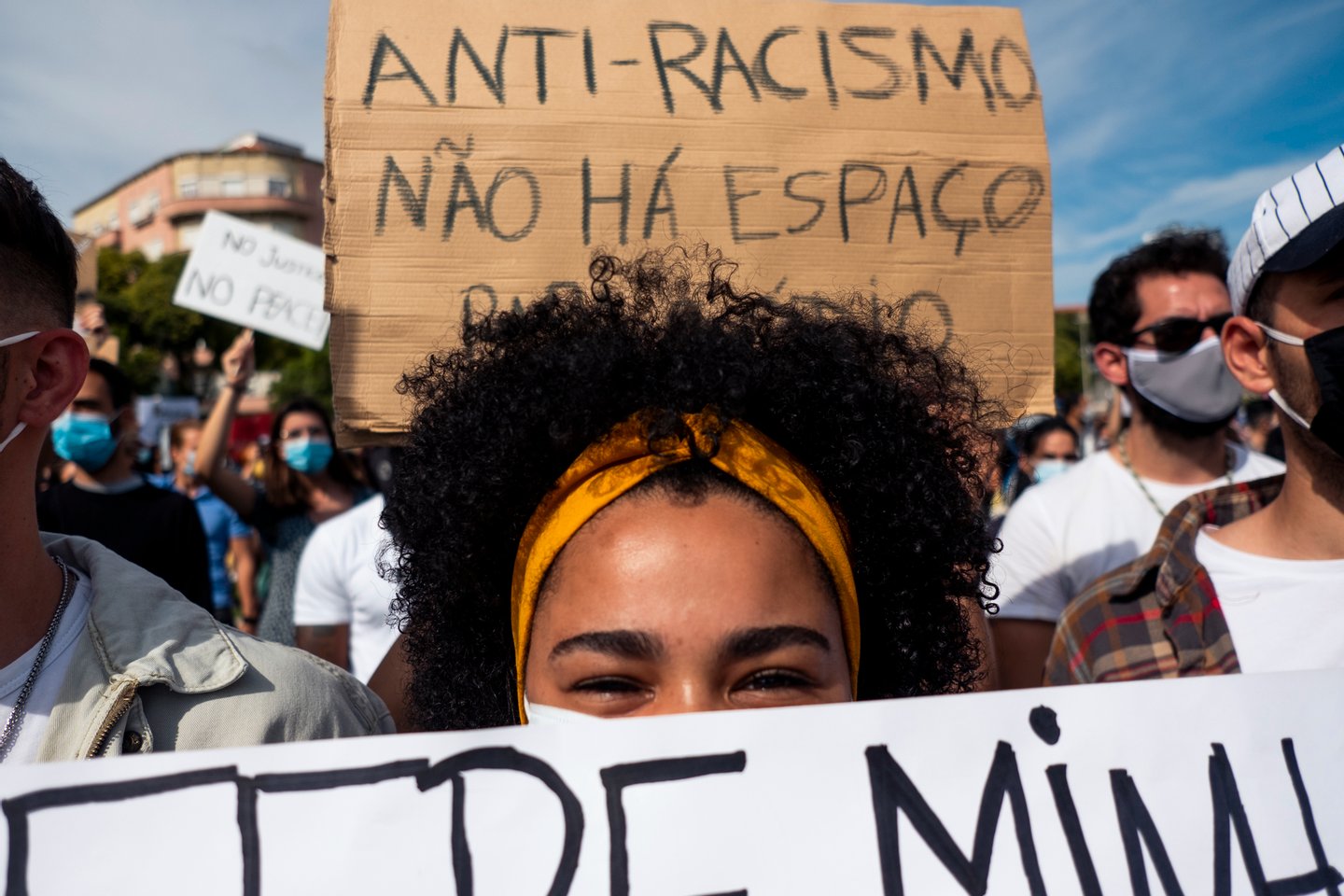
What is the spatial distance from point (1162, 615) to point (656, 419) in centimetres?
125

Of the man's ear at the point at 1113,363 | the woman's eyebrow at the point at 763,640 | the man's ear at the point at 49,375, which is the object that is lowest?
the woman's eyebrow at the point at 763,640

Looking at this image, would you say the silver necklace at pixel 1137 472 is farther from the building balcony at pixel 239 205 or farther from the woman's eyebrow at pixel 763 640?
the building balcony at pixel 239 205

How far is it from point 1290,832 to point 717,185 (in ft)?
4.55

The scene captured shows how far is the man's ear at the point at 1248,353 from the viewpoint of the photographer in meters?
2.04

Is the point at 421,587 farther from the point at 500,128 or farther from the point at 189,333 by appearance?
the point at 189,333

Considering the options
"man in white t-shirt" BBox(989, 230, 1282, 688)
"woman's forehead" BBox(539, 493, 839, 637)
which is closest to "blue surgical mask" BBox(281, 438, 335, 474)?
"man in white t-shirt" BBox(989, 230, 1282, 688)

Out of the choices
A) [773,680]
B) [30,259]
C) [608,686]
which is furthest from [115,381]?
[773,680]

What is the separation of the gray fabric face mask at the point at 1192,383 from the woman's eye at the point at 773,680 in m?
2.15

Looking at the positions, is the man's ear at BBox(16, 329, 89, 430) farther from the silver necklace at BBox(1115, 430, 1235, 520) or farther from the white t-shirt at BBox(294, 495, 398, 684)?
the silver necklace at BBox(1115, 430, 1235, 520)

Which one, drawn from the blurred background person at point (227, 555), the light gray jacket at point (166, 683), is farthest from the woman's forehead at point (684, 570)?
the blurred background person at point (227, 555)

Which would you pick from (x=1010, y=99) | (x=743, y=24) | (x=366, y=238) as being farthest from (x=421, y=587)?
(x=1010, y=99)

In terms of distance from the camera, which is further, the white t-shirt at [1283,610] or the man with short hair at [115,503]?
the man with short hair at [115,503]

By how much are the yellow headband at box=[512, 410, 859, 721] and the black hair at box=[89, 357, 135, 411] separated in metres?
3.49

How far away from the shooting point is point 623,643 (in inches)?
53.2
